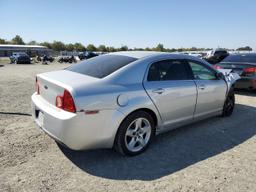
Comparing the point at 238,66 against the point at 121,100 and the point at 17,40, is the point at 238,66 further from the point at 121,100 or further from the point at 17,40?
the point at 17,40

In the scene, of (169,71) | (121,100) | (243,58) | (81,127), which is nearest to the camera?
(81,127)

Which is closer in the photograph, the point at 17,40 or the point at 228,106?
the point at 228,106

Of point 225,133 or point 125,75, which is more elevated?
point 125,75

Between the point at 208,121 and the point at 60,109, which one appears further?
the point at 208,121

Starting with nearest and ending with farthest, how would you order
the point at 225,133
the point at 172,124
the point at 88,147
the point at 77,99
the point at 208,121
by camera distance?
1. the point at 77,99
2. the point at 88,147
3. the point at 172,124
4. the point at 225,133
5. the point at 208,121

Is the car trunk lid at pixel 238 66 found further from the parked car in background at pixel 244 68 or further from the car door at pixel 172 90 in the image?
the car door at pixel 172 90

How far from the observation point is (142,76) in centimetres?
396

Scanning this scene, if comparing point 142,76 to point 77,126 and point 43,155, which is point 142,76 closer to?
point 77,126

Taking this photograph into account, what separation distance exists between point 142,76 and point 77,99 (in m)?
1.15

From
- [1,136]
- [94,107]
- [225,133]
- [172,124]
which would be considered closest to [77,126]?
[94,107]

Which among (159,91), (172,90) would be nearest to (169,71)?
(172,90)

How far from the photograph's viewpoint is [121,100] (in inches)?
141

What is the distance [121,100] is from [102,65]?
2.87 feet

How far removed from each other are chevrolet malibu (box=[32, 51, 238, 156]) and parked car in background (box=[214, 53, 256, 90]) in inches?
157
